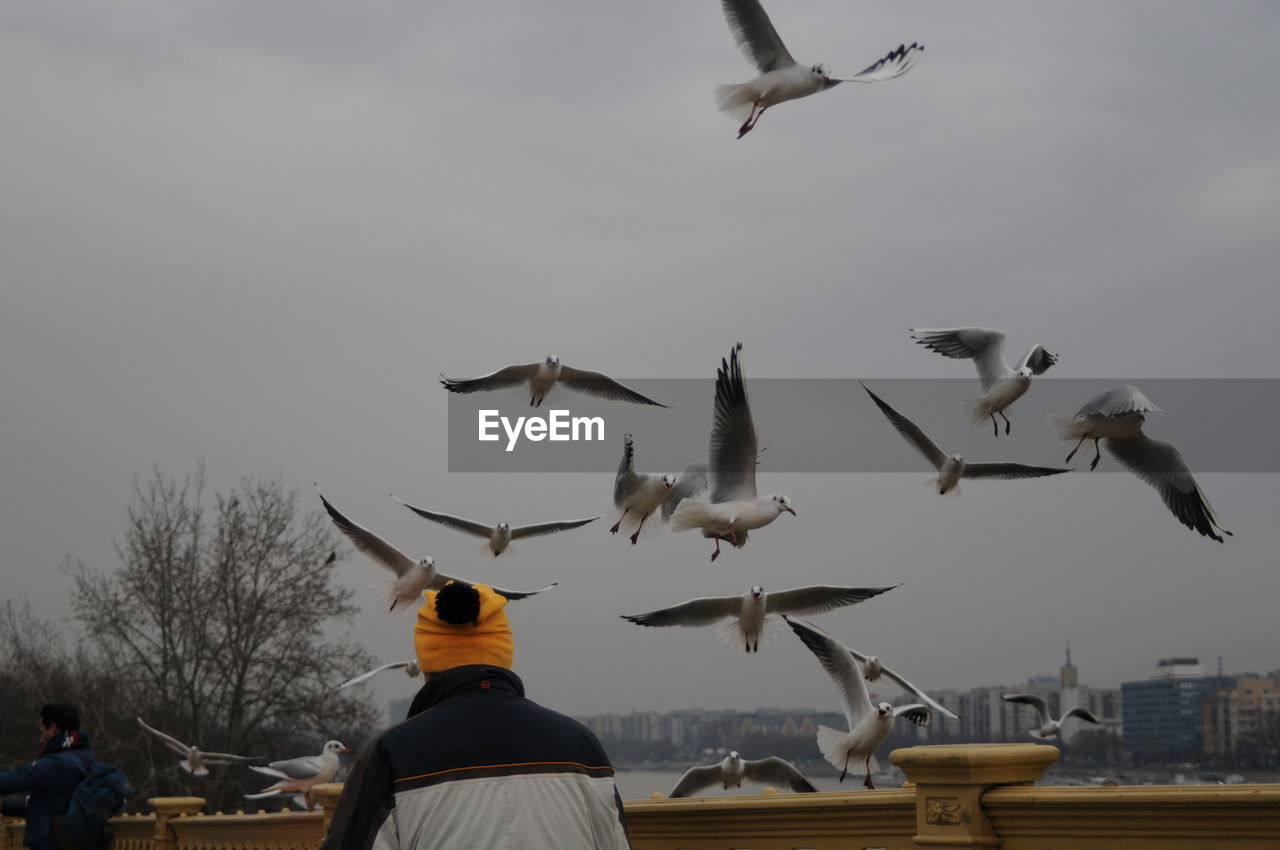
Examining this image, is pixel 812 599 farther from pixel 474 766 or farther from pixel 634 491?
pixel 474 766

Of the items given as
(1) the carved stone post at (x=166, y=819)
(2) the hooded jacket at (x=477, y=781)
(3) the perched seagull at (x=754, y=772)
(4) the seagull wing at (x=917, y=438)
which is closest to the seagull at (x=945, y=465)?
(4) the seagull wing at (x=917, y=438)

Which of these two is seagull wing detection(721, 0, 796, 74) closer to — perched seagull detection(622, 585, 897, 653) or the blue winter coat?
perched seagull detection(622, 585, 897, 653)

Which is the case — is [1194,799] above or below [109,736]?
above

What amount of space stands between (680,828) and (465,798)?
1.03m

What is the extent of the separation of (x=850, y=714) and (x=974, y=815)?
13.2 feet

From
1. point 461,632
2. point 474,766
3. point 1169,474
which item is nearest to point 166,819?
point 461,632

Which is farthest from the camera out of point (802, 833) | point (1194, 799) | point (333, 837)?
point (802, 833)

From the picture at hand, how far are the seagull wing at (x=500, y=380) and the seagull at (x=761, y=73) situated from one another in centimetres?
211

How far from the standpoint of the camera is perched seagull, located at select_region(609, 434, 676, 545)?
28.5ft

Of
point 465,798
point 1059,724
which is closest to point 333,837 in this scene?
point 465,798

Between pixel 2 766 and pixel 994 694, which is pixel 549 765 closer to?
pixel 994 694

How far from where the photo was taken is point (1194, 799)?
2.62m

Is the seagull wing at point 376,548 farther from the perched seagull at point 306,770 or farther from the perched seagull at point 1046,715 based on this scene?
the perched seagull at point 1046,715

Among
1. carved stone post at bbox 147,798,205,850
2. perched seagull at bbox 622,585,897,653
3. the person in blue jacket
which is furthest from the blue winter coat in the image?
perched seagull at bbox 622,585,897,653
